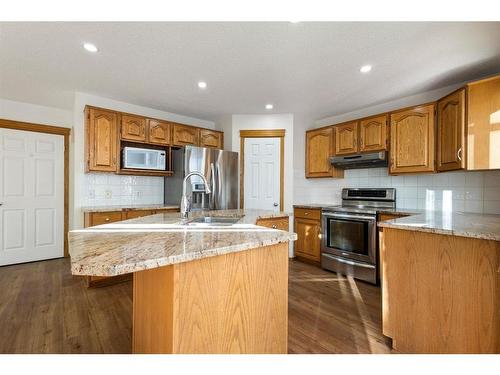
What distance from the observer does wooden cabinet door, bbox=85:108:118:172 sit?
119 inches

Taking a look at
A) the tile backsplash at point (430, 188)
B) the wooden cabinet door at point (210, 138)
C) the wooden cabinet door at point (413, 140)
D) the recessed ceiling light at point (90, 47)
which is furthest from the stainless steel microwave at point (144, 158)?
the wooden cabinet door at point (413, 140)

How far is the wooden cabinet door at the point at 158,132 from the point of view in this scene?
3.48 metres

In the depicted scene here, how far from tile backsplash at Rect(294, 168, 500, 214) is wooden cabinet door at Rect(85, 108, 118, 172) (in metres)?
2.68

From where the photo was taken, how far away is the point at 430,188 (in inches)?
119

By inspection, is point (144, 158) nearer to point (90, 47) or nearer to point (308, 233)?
point (90, 47)

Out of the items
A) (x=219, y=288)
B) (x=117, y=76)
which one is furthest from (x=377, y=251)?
(x=117, y=76)

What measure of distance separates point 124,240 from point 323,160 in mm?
3288

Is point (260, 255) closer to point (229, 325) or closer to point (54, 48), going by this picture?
point (229, 325)

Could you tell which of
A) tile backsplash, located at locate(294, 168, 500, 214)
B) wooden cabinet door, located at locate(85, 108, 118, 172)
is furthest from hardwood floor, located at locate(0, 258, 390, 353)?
wooden cabinet door, located at locate(85, 108, 118, 172)

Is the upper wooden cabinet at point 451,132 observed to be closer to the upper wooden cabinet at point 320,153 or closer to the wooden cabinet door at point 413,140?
the wooden cabinet door at point 413,140

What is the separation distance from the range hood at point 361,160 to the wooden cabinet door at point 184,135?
83.6 inches

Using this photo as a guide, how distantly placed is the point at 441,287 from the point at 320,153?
8.65ft

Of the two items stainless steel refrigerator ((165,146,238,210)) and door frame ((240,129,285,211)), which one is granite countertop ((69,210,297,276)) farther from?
door frame ((240,129,285,211))

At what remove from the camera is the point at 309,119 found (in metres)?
4.19
